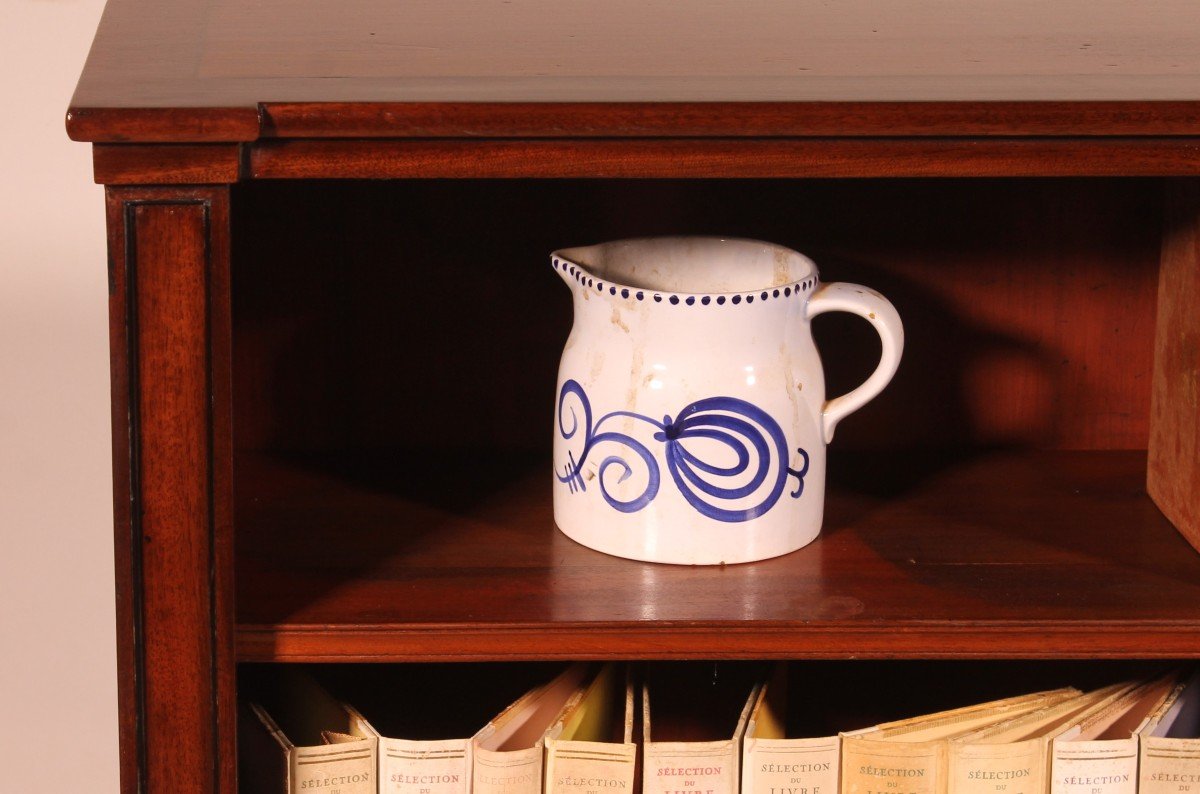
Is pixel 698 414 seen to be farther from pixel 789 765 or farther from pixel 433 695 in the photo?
pixel 433 695

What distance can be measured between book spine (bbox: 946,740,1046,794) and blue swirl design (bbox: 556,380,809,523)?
0.18m

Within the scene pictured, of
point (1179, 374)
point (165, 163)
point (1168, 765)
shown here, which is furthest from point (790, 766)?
point (165, 163)

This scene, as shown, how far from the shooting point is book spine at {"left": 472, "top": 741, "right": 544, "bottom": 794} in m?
0.99

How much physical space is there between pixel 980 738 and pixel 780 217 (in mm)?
391

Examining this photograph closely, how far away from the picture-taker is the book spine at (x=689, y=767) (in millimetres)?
998

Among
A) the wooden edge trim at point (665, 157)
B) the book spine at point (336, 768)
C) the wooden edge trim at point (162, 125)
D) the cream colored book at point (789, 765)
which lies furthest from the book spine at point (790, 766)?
the wooden edge trim at point (162, 125)

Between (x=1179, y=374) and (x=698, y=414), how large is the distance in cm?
30

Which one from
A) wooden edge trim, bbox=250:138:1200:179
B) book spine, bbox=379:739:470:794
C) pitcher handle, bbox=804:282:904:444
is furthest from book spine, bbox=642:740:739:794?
wooden edge trim, bbox=250:138:1200:179

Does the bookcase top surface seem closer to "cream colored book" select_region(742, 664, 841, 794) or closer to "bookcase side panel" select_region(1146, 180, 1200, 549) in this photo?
"bookcase side panel" select_region(1146, 180, 1200, 549)

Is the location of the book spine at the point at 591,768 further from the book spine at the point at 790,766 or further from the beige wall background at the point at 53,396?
the beige wall background at the point at 53,396

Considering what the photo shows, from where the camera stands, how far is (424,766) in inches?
39.3

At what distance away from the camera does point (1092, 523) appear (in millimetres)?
1107

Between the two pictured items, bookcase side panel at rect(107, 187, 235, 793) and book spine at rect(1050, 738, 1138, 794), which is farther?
book spine at rect(1050, 738, 1138, 794)

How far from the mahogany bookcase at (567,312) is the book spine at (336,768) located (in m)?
0.07
